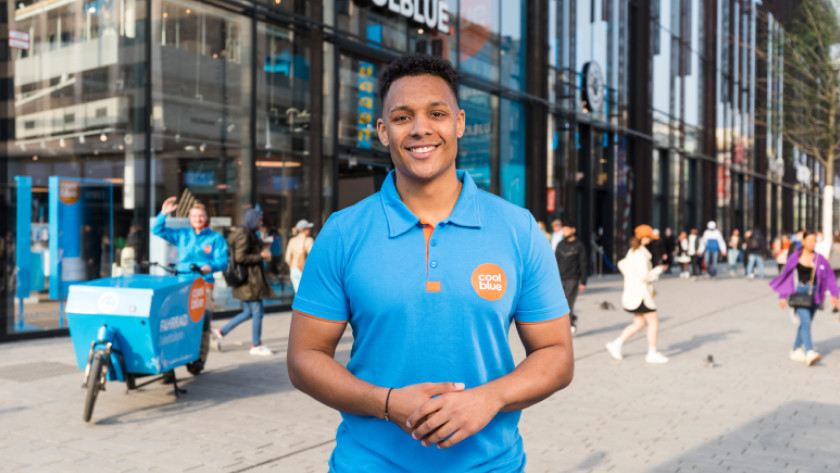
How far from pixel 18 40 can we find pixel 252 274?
508 cm

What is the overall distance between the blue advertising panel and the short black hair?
35.4 feet

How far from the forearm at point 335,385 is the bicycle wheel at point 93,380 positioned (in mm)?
4861

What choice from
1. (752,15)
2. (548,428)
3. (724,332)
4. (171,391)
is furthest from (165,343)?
(752,15)

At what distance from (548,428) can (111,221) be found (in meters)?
8.34

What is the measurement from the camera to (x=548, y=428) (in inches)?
249

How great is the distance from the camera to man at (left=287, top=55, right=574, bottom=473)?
73.1 inches

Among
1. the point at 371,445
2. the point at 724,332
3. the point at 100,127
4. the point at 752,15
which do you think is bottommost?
the point at 724,332

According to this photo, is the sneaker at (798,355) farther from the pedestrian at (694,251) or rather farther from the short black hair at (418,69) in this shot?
the pedestrian at (694,251)

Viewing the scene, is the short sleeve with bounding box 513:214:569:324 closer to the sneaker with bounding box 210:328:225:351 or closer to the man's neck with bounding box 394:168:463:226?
the man's neck with bounding box 394:168:463:226

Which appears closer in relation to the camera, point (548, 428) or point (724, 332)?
point (548, 428)

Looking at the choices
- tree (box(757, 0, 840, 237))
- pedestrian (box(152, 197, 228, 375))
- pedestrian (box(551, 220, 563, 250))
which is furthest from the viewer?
tree (box(757, 0, 840, 237))

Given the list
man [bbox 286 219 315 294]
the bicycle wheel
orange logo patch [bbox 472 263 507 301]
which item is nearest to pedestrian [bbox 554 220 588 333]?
man [bbox 286 219 315 294]

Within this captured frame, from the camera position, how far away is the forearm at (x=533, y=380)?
1821 mm

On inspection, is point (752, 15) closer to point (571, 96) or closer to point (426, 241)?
point (571, 96)
